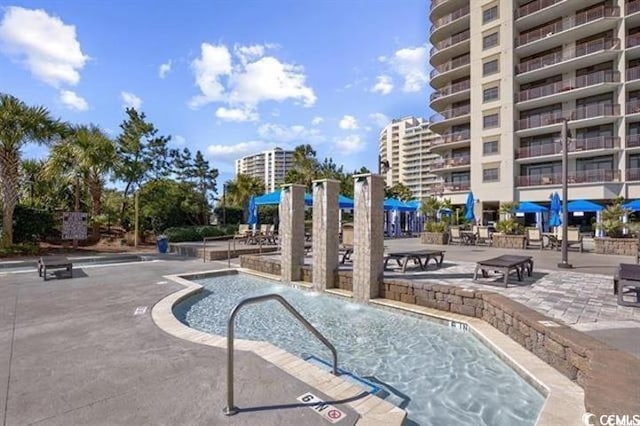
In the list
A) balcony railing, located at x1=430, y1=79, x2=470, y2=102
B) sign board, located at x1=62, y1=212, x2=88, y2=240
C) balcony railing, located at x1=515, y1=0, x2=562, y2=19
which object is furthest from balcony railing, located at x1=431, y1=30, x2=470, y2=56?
sign board, located at x1=62, y1=212, x2=88, y2=240

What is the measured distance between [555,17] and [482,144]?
11.2 metres

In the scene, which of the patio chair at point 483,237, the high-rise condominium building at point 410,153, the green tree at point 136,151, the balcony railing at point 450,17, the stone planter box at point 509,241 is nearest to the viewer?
the stone planter box at point 509,241

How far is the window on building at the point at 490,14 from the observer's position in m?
29.9

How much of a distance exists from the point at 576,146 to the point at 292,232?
92.7ft

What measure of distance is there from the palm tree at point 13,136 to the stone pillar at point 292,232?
11856mm

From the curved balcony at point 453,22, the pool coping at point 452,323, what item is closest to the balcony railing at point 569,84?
the curved balcony at point 453,22

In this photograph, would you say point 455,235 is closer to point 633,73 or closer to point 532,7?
point 633,73

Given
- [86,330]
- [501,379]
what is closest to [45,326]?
[86,330]

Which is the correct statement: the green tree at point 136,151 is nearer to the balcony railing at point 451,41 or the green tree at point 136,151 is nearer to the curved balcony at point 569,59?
the balcony railing at point 451,41

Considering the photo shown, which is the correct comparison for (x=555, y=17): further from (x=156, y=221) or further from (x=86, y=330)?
(x=86, y=330)

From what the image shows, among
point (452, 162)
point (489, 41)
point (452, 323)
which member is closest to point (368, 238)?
point (452, 323)

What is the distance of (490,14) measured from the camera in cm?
3022

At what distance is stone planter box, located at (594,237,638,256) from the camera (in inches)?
512

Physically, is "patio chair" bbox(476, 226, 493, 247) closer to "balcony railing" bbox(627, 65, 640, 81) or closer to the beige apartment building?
the beige apartment building
